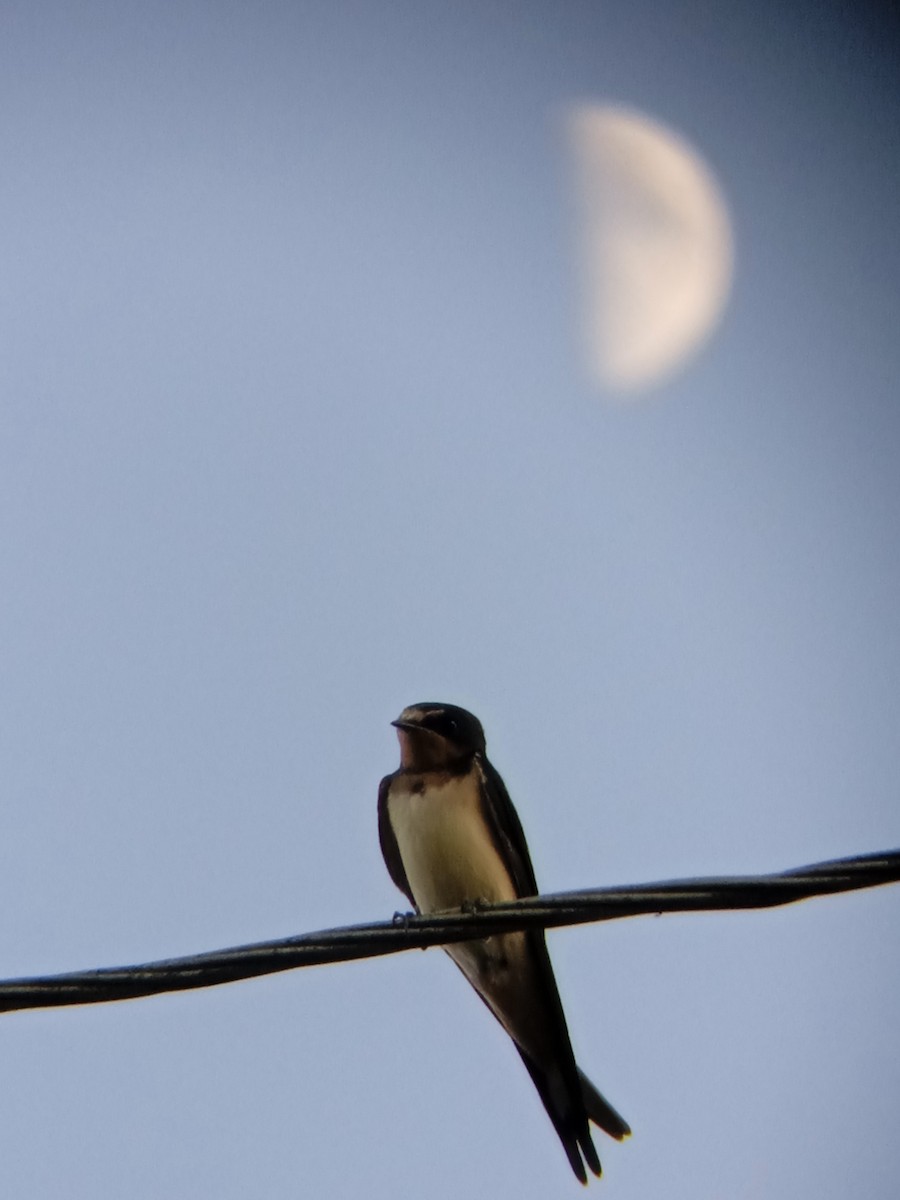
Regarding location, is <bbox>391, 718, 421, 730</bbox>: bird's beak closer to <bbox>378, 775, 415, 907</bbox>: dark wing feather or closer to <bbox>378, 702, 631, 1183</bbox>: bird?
<bbox>378, 702, 631, 1183</bbox>: bird

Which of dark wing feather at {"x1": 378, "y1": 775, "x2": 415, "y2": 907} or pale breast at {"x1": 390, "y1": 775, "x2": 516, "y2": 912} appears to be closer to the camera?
pale breast at {"x1": 390, "y1": 775, "x2": 516, "y2": 912}

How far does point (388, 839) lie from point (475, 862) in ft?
1.90

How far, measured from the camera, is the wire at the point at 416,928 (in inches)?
94.8

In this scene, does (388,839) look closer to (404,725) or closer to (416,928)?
(404,725)

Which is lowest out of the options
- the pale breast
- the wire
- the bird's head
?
the wire

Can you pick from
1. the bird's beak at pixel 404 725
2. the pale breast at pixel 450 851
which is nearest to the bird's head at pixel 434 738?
the bird's beak at pixel 404 725

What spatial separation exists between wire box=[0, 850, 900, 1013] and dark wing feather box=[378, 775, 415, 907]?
2390mm

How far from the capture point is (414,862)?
15.6ft

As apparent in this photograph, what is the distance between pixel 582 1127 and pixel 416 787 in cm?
144

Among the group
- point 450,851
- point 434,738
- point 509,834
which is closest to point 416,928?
point 450,851

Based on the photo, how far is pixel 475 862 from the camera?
466 cm

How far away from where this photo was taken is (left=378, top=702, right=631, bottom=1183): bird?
443 centimetres

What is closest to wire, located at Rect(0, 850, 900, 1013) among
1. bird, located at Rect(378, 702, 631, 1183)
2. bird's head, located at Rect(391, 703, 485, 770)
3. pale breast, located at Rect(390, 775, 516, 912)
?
bird, located at Rect(378, 702, 631, 1183)

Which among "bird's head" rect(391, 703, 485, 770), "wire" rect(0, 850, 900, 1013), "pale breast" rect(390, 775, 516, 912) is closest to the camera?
"wire" rect(0, 850, 900, 1013)
